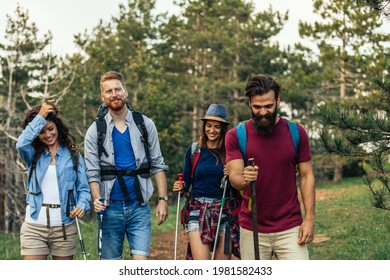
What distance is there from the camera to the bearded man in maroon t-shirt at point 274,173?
A: 510 centimetres

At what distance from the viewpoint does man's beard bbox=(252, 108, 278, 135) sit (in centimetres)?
507

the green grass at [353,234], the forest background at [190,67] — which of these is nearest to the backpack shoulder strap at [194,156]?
the green grass at [353,234]

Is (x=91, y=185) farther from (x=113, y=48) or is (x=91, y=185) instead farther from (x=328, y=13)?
(x=113, y=48)

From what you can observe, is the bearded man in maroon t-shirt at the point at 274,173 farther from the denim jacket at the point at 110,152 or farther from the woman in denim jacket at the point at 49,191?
the woman in denim jacket at the point at 49,191

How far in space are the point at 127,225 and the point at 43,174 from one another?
93 cm

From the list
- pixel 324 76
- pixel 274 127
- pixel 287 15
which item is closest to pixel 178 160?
pixel 324 76

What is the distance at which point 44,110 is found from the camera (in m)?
5.91

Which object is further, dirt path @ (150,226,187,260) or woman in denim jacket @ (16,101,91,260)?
dirt path @ (150,226,187,260)

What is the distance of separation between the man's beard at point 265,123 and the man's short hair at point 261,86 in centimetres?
18

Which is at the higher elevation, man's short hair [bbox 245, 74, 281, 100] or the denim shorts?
man's short hair [bbox 245, 74, 281, 100]

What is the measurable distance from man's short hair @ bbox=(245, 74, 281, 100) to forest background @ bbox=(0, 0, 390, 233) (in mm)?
19388

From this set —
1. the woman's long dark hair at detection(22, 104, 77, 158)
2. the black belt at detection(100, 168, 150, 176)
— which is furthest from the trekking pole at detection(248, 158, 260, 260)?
the woman's long dark hair at detection(22, 104, 77, 158)

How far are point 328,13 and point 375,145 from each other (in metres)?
28.4

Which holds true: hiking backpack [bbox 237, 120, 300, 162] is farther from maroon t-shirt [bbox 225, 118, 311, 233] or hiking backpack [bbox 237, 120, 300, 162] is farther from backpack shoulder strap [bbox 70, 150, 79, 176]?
backpack shoulder strap [bbox 70, 150, 79, 176]
